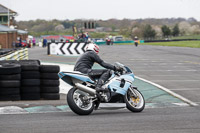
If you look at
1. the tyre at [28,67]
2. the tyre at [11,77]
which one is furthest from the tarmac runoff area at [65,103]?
the tyre at [28,67]

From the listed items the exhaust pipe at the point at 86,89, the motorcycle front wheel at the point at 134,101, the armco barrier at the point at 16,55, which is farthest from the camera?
the armco barrier at the point at 16,55

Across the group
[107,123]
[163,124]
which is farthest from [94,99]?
[163,124]

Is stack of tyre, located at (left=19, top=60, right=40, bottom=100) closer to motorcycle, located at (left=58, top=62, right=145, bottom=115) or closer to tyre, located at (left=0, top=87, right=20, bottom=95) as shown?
tyre, located at (left=0, top=87, right=20, bottom=95)

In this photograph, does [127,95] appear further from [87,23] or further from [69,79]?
[87,23]

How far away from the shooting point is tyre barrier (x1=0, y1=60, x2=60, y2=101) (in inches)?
424

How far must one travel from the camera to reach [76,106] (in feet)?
27.6

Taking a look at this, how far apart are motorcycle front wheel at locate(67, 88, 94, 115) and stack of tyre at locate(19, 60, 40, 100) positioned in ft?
9.57

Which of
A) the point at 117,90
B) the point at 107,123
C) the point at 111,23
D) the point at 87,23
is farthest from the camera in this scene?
the point at 111,23

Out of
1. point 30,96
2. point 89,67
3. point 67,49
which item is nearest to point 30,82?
point 30,96

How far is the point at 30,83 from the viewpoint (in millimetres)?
11188

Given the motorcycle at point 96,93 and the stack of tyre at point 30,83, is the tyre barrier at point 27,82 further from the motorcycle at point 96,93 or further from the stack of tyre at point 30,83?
the motorcycle at point 96,93

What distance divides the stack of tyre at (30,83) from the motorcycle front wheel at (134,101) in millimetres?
3005

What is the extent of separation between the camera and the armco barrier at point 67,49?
36.9 m

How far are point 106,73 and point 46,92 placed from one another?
2835mm
